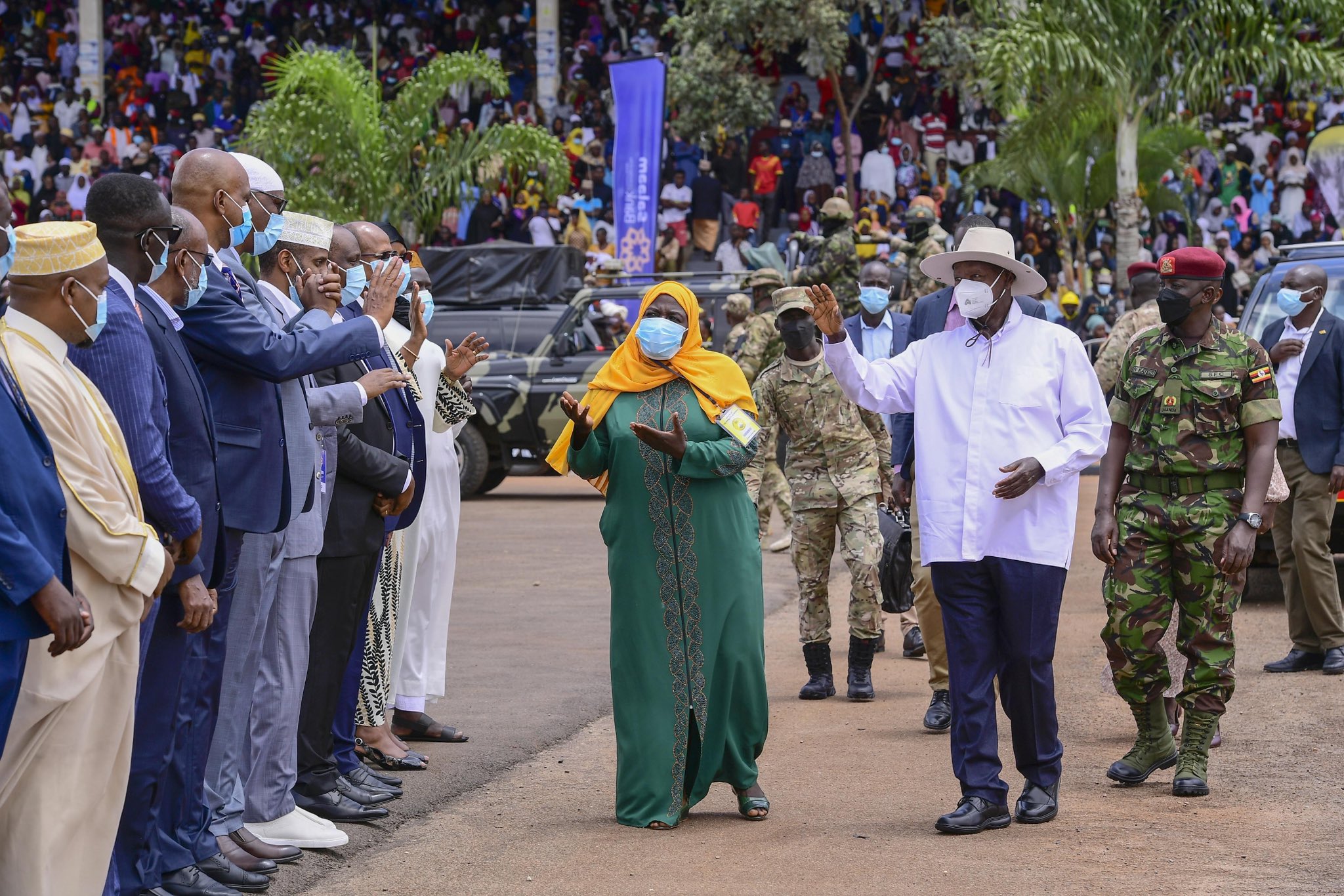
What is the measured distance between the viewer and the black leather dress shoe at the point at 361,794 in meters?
6.35

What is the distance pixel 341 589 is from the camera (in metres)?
6.21

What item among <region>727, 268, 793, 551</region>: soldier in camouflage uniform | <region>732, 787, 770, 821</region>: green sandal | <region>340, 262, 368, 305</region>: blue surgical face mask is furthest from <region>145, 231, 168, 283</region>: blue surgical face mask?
<region>727, 268, 793, 551</region>: soldier in camouflage uniform

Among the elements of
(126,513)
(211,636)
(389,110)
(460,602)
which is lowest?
(460,602)

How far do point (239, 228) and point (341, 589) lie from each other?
139cm

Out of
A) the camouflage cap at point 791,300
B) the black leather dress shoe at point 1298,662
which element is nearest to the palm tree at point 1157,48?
the black leather dress shoe at point 1298,662

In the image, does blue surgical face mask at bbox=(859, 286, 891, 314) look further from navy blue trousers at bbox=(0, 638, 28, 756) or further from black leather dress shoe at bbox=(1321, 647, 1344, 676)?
navy blue trousers at bbox=(0, 638, 28, 756)

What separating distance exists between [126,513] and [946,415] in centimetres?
313

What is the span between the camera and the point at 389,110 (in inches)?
942

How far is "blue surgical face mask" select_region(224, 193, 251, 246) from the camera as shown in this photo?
5539 millimetres

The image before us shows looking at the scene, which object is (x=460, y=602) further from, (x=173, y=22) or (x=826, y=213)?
(x=173, y=22)

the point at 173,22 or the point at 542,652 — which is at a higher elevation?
the point at 173,22

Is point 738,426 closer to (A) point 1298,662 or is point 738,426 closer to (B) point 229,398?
(B) point 229,398

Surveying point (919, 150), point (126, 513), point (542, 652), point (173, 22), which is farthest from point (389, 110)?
point (126, 513)

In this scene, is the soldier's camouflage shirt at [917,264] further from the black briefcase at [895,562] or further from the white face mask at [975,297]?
the white face mask at [975,297]
